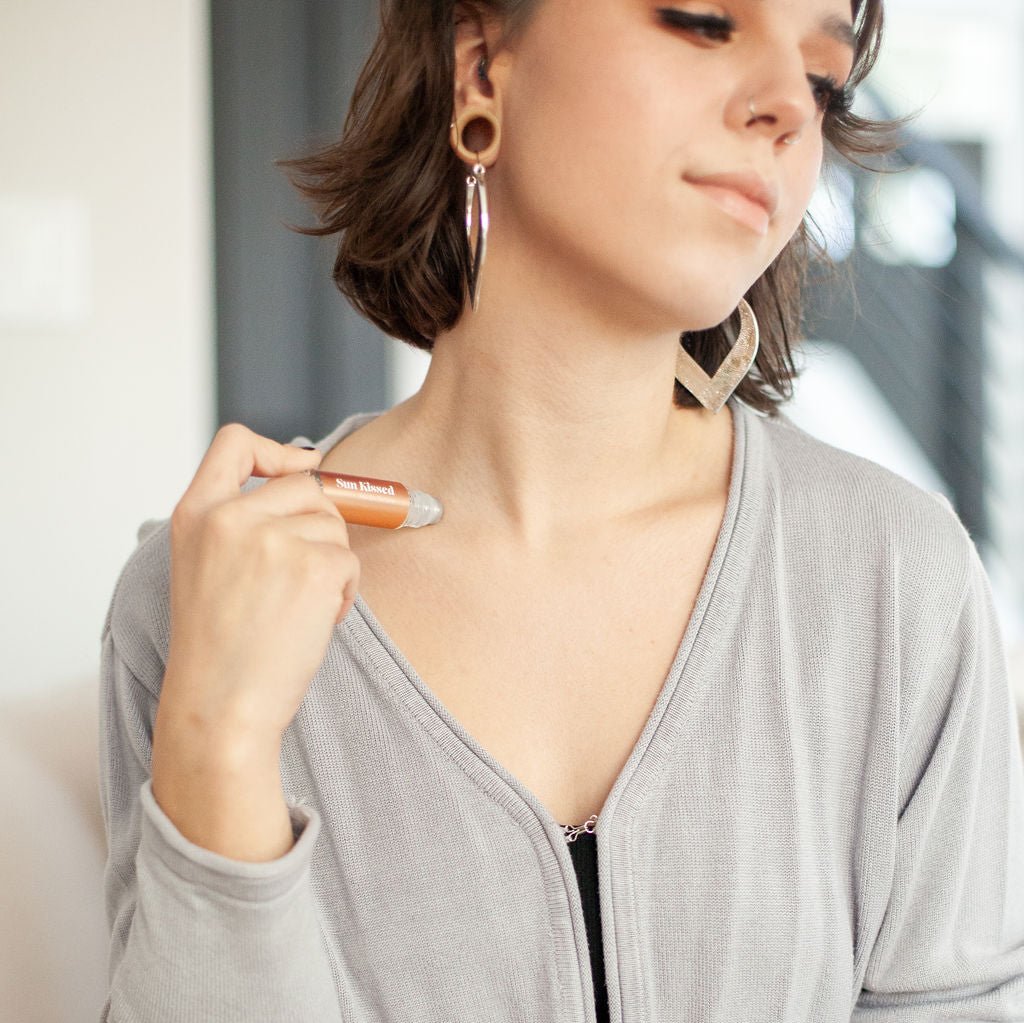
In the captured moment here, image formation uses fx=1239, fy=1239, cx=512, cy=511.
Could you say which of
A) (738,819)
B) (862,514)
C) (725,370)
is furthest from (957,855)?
(725,370)

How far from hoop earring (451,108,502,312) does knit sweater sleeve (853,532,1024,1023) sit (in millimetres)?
470

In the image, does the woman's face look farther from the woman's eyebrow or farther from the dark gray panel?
the dark gray panel

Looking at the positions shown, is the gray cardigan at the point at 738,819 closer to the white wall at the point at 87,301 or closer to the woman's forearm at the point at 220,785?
the woman's forearm at the point at 220,785

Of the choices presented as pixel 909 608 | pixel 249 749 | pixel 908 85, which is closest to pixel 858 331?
pixel 908 85

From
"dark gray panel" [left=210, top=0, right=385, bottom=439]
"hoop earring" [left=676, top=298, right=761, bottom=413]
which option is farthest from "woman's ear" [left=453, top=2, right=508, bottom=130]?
"dark gray panel" [left=210, top=0, right=385, bottom=439]

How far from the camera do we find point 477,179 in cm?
100

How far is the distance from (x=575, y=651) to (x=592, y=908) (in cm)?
20

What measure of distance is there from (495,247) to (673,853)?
495mm

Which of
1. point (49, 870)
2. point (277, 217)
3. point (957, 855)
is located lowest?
point (49, 870)

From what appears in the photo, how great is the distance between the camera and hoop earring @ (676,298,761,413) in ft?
3.58

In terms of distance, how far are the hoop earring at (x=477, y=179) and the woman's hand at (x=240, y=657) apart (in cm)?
29

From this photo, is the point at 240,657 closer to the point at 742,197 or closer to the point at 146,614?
the point at 146,614

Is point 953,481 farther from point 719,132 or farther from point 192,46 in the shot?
point 719,132

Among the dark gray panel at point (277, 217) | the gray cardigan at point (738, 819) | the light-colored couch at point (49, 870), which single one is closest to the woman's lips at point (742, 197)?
the gray cardigan at point (738, 819)
